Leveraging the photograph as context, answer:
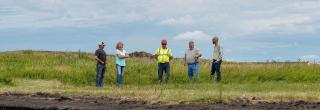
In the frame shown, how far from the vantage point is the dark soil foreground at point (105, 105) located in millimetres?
12656

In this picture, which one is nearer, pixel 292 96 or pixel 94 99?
pixel 292 96

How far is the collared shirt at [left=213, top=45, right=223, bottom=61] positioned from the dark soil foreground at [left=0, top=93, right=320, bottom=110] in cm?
778

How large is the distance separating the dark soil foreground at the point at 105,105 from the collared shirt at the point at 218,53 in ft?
25.5

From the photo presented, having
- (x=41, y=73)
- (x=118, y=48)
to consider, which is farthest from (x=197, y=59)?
(x=41, y=73)

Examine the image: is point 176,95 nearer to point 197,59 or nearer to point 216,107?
point 216,107

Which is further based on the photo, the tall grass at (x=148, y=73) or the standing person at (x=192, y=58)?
the tall grass at (x=148, y=73)

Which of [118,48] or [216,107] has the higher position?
→ [118,48]

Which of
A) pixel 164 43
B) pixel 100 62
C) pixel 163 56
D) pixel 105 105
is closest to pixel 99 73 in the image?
pixel 100 62

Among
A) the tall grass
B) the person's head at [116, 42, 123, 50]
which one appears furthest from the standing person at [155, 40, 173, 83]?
the tall grass

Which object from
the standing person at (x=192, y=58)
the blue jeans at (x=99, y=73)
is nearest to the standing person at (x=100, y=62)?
the blue jeans at (x=99, y=73)

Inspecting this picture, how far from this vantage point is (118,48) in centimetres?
2267

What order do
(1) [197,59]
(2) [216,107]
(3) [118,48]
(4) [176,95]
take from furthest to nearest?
(1) [197,59], (3) [118,48], (4) [176,95], (2) [216,107]

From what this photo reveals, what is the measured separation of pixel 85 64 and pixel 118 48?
30.5 feet

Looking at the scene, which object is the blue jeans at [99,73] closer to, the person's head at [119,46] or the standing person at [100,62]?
the standing person at [100,62]
